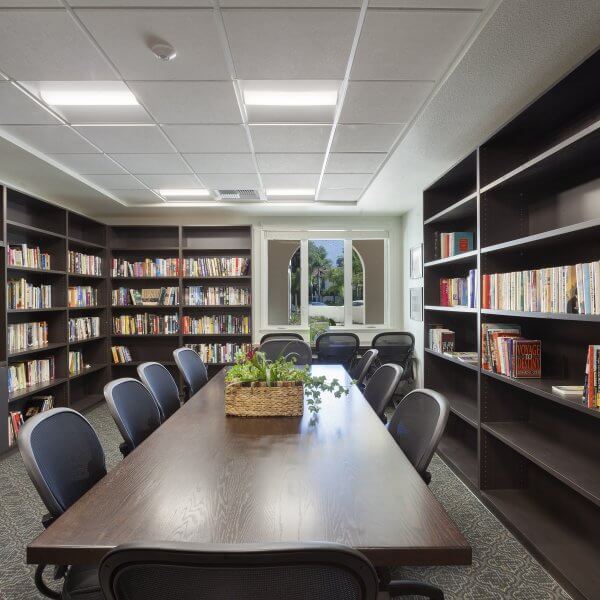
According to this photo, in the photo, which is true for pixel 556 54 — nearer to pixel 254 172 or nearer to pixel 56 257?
pixel 254 172

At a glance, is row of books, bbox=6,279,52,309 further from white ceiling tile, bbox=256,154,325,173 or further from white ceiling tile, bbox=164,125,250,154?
white ceiling tile, bbox=256,154,325,173

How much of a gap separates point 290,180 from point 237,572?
4.27 metres

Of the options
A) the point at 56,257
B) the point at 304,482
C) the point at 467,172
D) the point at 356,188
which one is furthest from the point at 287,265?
the point at 304,482

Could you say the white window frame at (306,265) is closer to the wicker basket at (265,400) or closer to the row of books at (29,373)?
the row of books at (29,373)

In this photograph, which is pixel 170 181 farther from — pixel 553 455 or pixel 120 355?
pixel 553 455

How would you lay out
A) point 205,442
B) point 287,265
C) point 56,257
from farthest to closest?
point 287,265
point 56,257
point 205,442

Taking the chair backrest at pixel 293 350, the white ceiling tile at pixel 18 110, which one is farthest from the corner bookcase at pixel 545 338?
the white ceiling tile at pixel 18 110

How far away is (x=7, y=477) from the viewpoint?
3309 mm

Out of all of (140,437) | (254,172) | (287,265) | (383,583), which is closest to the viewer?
(383,583)

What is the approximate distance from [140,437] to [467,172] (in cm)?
301

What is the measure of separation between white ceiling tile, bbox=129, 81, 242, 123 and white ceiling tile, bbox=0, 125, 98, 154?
835 mm

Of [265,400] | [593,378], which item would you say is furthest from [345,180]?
[593,378]

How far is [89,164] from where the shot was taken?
410 centimetres

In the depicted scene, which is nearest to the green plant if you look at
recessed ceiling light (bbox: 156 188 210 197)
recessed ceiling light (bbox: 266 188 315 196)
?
recessed ceiling light (bbox: 266 188 315 196)
